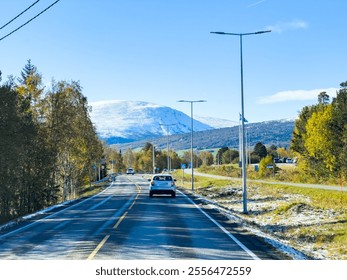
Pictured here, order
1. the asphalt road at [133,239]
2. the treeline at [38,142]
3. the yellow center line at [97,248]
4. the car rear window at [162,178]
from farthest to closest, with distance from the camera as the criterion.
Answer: the car rear window at [162,178]
the treeline at [38,142]
the asphalt road at [133,239]
the yellow center line at [97,248]

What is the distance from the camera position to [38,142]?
41562mm

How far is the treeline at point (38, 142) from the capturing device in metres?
27.9

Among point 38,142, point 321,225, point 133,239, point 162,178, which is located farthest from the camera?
point 38,142

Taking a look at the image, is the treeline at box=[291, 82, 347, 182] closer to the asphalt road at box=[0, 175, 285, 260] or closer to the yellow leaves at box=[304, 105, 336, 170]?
the yellow leaves at box=[304, 105, 336, 170]

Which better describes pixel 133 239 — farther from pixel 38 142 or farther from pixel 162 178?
pixel 38 142

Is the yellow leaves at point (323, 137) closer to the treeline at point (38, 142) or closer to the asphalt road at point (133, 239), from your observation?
the treeline at point (38, 142)

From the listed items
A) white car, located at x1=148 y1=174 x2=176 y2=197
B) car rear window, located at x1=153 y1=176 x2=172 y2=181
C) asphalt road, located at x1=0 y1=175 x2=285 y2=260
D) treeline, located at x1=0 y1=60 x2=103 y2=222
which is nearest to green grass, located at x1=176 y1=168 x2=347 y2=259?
asphalt road, located at x1=0 y1=175 x2=285 y2=260

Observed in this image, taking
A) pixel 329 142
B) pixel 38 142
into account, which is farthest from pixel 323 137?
pixel 38 142

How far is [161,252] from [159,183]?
24341 mm

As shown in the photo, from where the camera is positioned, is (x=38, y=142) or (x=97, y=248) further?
(x=38, y=142)

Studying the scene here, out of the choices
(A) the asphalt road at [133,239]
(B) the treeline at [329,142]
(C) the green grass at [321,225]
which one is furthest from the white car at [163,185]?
(B) the treeline at [329,142]

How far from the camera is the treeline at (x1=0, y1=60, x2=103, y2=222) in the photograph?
2794 cm
